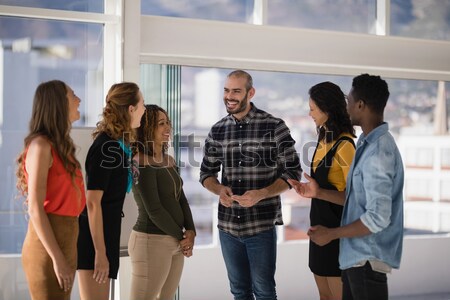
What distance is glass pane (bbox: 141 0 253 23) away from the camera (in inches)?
180

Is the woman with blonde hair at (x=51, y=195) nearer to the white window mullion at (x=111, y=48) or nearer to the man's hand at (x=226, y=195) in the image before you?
the man's hand at (x=226, y=195)

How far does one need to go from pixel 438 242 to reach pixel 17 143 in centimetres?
444

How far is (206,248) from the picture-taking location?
5.75 m

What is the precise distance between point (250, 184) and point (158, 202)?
2.28 feet

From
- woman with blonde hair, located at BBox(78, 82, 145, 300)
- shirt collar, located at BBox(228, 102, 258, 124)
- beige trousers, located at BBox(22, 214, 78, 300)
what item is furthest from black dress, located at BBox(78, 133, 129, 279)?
shirt collar, located at BBox(228, 102, 258, 124)

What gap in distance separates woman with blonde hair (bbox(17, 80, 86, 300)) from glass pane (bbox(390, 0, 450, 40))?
382cm

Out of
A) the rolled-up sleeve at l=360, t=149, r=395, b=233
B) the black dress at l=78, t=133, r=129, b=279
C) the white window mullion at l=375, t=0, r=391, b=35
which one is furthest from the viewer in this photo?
the white window mullion at l=375, t=0, r=391, b=35

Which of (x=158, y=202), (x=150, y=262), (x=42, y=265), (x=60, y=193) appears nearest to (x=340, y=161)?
(x=158, y=202)

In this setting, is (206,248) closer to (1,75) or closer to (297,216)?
(297,216)

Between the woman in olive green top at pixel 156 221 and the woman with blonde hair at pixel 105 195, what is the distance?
300mm

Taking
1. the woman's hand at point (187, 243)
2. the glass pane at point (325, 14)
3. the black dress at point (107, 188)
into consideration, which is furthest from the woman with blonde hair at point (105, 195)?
the glass pane at point (325, 14)

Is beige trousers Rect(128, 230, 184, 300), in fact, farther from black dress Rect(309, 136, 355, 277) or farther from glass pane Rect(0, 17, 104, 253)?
glass pane Rect(0, 17, 104, 253)

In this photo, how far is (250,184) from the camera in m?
3.59

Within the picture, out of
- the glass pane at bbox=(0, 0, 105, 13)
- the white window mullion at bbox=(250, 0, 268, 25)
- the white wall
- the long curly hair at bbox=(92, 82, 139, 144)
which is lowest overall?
the white wall
